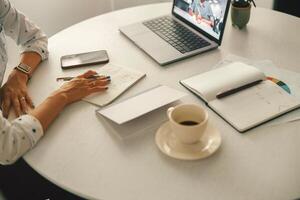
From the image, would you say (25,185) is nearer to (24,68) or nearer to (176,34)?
(24,68)

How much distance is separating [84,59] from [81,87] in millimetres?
187

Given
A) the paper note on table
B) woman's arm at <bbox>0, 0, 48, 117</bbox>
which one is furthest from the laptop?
woman's arm at <bbox>0, 0, 48, 117</bbox>

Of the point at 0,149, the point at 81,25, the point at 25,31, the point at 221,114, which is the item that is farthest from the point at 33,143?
the point at 81,25

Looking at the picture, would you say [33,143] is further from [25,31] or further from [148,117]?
[25,31]

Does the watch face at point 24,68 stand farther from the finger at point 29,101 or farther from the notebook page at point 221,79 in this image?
the notebook page at point 221,79

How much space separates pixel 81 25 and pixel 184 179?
35.1 inches

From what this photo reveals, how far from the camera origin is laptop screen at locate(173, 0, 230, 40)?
117cm

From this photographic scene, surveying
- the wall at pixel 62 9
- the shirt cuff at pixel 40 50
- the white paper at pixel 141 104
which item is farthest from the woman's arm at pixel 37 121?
the wall at pixel 62 9

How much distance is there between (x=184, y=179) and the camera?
77 cm

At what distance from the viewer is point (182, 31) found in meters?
1.30

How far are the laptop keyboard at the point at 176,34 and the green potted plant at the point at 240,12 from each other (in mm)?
184

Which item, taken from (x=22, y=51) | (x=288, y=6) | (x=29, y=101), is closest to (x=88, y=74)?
(x=29, y=101)

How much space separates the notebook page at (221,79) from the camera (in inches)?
39.1

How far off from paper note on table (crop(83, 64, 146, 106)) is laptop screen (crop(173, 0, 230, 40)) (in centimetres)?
29
